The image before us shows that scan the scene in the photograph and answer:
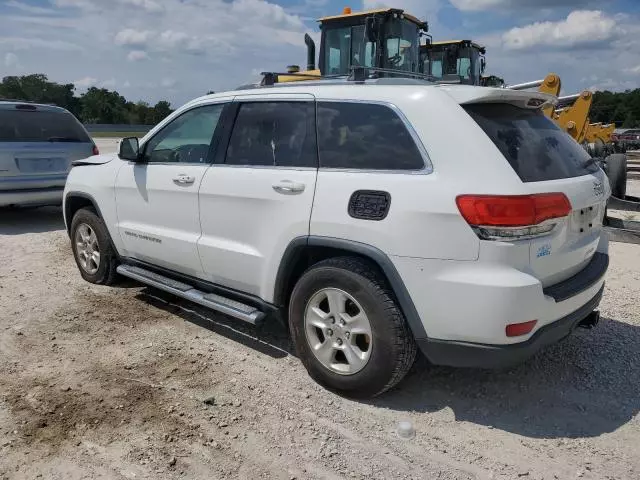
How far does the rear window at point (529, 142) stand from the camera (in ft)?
10.2

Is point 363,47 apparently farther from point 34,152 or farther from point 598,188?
point 598,188

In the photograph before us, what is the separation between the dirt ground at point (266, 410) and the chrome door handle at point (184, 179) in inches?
46.8

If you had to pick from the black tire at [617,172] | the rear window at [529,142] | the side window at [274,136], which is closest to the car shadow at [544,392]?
the rear window at [529,142]

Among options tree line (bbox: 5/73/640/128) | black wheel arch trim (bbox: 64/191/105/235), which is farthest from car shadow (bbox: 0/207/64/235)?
tree line (bbox: 5/73/640/128)

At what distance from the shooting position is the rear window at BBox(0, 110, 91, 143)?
8.17 m

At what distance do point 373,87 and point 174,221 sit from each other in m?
1.94

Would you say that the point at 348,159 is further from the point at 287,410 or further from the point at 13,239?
the point at 13,239

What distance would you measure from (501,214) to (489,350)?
711mm

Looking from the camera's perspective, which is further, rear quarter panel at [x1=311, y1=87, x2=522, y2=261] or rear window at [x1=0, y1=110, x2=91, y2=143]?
rear window at [x1=0, y1=110, x2=91, y2=143]

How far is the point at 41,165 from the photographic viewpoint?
830 cm

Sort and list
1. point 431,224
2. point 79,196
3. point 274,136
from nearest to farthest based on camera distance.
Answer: point 431,224 → point 274,136 → point 79,196

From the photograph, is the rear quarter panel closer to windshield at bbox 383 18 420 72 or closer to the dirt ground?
the dirt ground

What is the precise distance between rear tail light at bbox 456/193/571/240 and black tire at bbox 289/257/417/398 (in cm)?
66

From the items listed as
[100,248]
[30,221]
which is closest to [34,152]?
[30,221]
